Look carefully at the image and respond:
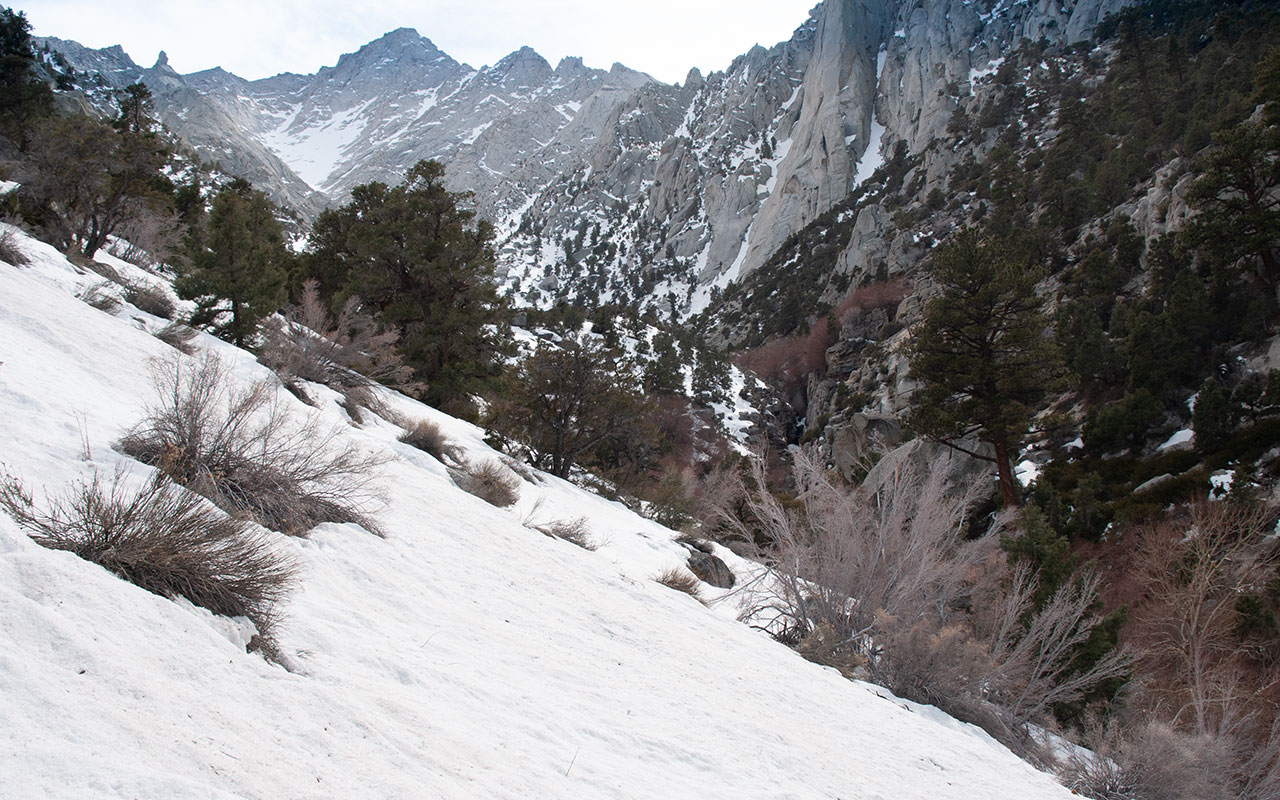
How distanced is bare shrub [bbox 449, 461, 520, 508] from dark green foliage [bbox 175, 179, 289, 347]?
5.27 meters

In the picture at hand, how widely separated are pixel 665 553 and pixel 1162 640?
1038cm

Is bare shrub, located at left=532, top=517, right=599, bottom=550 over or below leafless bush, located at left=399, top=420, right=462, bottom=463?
below

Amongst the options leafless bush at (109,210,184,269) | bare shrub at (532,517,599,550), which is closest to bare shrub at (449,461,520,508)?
bare shrub at (532,517,599,550)

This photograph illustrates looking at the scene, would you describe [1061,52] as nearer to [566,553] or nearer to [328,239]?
[328,239]

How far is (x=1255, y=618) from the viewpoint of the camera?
37.4 feet

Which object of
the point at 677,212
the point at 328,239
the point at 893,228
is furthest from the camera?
the point at 677,212

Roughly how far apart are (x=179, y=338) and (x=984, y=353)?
749 inches

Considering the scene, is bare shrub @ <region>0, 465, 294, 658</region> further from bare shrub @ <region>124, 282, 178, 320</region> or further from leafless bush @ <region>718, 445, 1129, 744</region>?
bare shrub @ <region>124, 282, 178, 320</region>

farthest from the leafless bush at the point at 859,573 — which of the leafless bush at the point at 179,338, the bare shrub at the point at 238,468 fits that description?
the leafless bush at the point at 179,338

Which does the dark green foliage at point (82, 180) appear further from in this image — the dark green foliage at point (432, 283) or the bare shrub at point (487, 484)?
the bare shrub at point (487, 484)

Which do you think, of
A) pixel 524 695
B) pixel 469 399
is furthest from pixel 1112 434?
pixel 524 695

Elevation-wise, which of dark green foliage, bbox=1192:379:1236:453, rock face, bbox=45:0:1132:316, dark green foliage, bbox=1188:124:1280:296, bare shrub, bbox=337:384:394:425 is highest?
rock face, bbox=45:0:1132:316

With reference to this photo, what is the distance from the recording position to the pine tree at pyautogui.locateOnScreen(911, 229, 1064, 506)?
17453mm

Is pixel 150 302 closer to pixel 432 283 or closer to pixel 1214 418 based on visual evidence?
pixel 432 283
